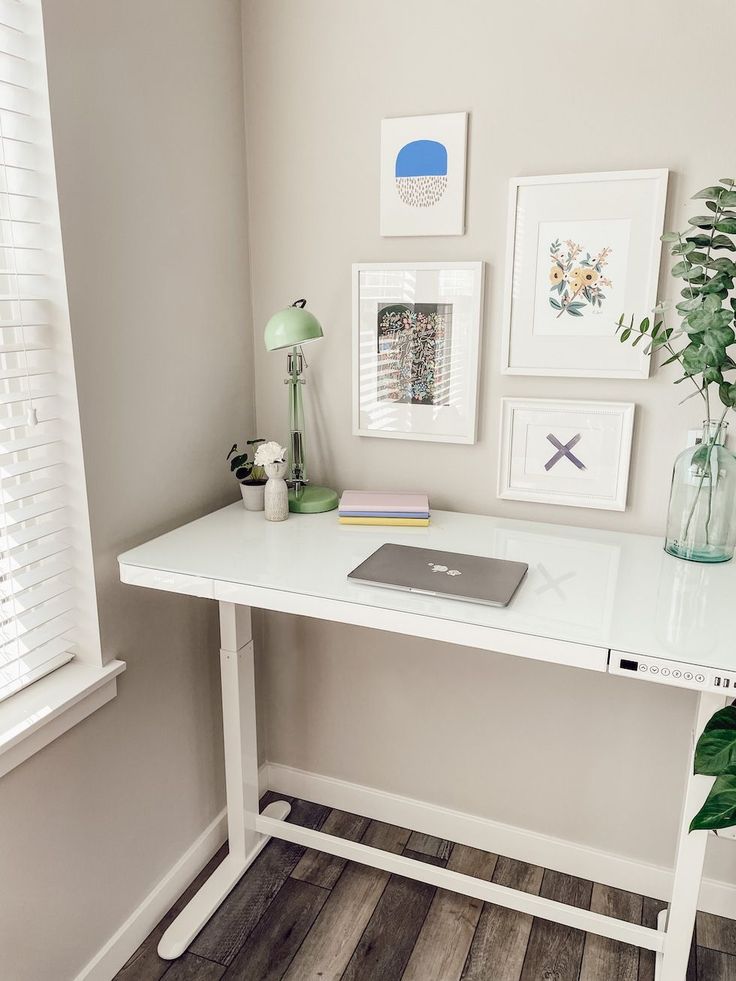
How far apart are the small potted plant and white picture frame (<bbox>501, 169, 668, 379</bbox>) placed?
2.17ft

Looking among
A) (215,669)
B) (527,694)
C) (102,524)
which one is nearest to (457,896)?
(527,694)

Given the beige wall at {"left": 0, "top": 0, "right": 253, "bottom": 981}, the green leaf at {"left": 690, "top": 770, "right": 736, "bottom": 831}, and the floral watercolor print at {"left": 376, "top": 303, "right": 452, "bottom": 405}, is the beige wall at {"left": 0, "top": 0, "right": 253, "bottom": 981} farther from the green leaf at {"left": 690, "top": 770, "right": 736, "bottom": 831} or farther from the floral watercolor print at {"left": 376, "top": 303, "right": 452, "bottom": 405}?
the green leaf at {"left": 690, "top": 770, "right": 736, "bottom": 831}

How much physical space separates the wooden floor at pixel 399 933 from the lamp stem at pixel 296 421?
1034 millimetres

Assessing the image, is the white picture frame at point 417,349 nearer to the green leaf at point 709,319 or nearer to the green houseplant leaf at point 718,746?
the green leaf at point 709,319

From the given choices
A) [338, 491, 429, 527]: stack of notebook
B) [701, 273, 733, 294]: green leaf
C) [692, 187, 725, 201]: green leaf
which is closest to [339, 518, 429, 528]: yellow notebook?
[338, 491, 429, 527]: stack of notebook

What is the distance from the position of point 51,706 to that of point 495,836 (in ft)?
Answer: 4.10

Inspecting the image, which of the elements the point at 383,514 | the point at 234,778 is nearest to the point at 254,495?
the point at 383,514

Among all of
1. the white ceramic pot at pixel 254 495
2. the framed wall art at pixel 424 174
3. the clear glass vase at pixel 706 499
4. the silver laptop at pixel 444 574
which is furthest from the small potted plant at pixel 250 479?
the clear glass vase at pixel 706 499

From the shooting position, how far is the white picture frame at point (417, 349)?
5.96 feet

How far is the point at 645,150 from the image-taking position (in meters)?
1.59

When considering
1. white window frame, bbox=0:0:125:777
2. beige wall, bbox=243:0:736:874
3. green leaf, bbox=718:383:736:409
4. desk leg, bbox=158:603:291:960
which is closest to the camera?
white window frame, bbox=0:0:125:777

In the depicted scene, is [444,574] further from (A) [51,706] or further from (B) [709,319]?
(A) [51,706]

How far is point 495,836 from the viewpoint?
2.05m

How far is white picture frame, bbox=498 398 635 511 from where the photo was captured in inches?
68.1
